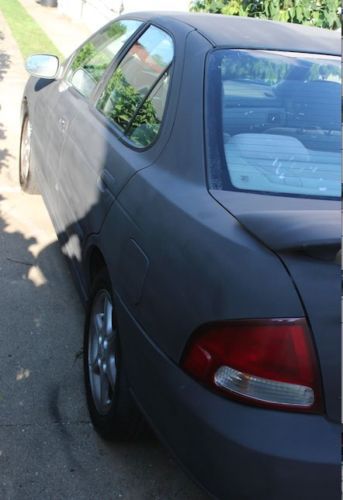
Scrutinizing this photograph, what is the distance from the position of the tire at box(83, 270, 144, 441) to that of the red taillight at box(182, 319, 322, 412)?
30.3 inches

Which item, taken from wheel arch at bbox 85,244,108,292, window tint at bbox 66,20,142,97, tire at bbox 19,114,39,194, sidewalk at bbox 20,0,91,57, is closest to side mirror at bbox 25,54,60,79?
window tint at bbox 66,20,142,97

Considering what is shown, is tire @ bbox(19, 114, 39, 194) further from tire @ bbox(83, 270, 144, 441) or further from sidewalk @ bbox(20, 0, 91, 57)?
sidewalk @ bbox(20, 0, 91, 57)

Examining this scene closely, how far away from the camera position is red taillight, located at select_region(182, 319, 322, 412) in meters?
1.71

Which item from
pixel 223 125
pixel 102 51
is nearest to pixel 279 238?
pixel 223 125

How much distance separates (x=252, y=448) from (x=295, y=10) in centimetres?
516

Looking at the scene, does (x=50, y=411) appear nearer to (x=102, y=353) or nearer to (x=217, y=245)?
(x=102, y=353)

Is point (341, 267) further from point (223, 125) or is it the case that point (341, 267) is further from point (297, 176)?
point (223, 125)

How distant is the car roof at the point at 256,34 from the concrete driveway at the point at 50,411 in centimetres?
180

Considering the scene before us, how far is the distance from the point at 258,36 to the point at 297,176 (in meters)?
0.95

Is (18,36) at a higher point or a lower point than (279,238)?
lower

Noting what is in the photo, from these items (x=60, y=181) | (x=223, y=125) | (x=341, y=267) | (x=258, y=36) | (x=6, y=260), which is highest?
(x=258, y=36)

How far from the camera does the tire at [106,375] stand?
8.43 ft

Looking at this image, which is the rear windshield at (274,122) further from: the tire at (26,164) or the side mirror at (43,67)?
the tire at (26,164)

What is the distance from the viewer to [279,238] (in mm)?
1758
